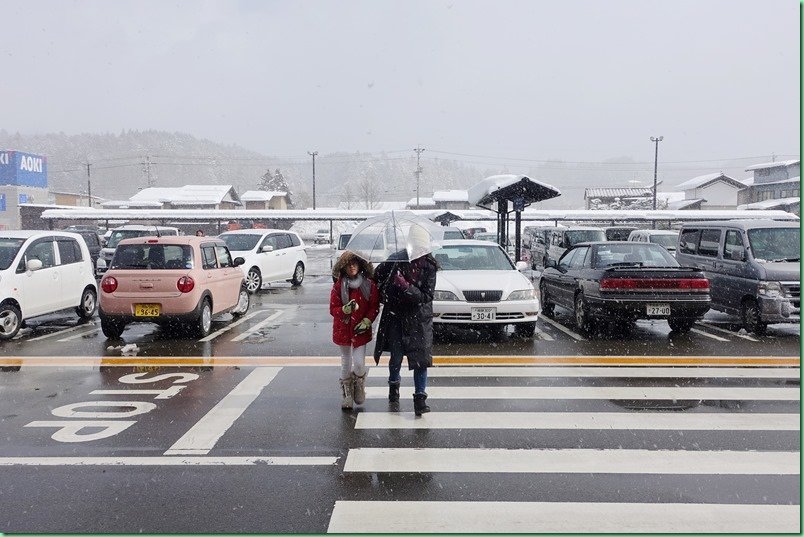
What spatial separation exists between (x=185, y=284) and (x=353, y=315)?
4.72m

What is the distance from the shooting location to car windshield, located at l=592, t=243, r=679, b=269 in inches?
412

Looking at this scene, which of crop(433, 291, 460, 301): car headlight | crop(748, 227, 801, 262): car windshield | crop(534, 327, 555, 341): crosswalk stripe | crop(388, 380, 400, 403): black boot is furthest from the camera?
crop(748, 227, 801, 262): car windshield

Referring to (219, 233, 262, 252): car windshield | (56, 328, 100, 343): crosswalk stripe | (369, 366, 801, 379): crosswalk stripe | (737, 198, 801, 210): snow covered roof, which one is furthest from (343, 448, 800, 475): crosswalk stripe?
(737, 198, 801, 210): snow covered roof

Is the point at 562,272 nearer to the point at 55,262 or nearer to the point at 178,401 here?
the point at 178,401

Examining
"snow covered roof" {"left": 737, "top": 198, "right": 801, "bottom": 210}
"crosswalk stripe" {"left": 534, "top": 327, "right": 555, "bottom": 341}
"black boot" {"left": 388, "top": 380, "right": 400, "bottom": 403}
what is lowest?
"crosswalk stripe" {"left": 534, "top": 327, "right": 555, "bottom": 341}

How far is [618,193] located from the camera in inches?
2928

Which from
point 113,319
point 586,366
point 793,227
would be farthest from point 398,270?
point 793,227

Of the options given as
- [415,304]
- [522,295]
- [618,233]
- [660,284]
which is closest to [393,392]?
[415,304]

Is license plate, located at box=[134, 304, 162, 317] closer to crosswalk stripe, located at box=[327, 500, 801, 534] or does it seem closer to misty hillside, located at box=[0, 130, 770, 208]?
crosswalk stripe, located at box=[327, 500, 801, 534]

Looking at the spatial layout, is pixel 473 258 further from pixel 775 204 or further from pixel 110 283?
pixel 775 204

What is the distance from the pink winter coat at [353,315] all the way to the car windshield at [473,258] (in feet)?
14.9

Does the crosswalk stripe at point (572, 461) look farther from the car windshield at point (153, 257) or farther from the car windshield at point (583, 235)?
the car windshield at point (583, 235)

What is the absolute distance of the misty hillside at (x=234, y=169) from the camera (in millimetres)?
121250

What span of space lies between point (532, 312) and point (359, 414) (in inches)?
168
